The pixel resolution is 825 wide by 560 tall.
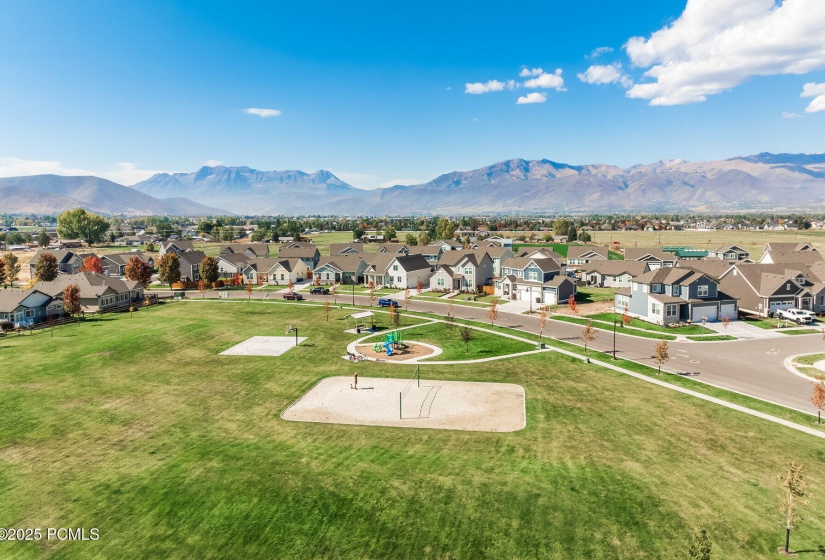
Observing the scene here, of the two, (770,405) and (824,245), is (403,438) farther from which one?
(824,245)

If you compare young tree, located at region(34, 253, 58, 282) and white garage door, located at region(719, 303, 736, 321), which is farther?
young tree, located at region(34, 253, 58, 282)

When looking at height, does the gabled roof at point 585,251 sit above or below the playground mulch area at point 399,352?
above

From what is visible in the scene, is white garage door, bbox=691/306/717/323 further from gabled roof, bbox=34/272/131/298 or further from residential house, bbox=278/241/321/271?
gabled roof, bbox=34/272/131/298

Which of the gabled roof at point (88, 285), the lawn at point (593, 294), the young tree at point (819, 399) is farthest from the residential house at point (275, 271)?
the young tree at point (819, 399)

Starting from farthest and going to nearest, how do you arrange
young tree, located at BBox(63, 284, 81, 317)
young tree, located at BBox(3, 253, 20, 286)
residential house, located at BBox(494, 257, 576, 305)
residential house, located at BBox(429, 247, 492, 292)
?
young tree, located at BBox(3, 253, 20, 286) → residential house, located at BBox(429, 247, 492, 292) → residential house, located at BBox(494, 257, 576, 305) → young tree, located at BBox(63, 284, 81, 317)

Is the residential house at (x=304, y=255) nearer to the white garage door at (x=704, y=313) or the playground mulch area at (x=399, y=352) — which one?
the playground mulch area at (x=399, y=352)

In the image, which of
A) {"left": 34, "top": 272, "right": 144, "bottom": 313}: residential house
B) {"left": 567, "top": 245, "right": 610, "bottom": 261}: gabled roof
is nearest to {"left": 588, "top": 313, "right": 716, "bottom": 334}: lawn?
{"left": 567, "top": 245, "right": 610, "bottom": 261}: gabled roof
